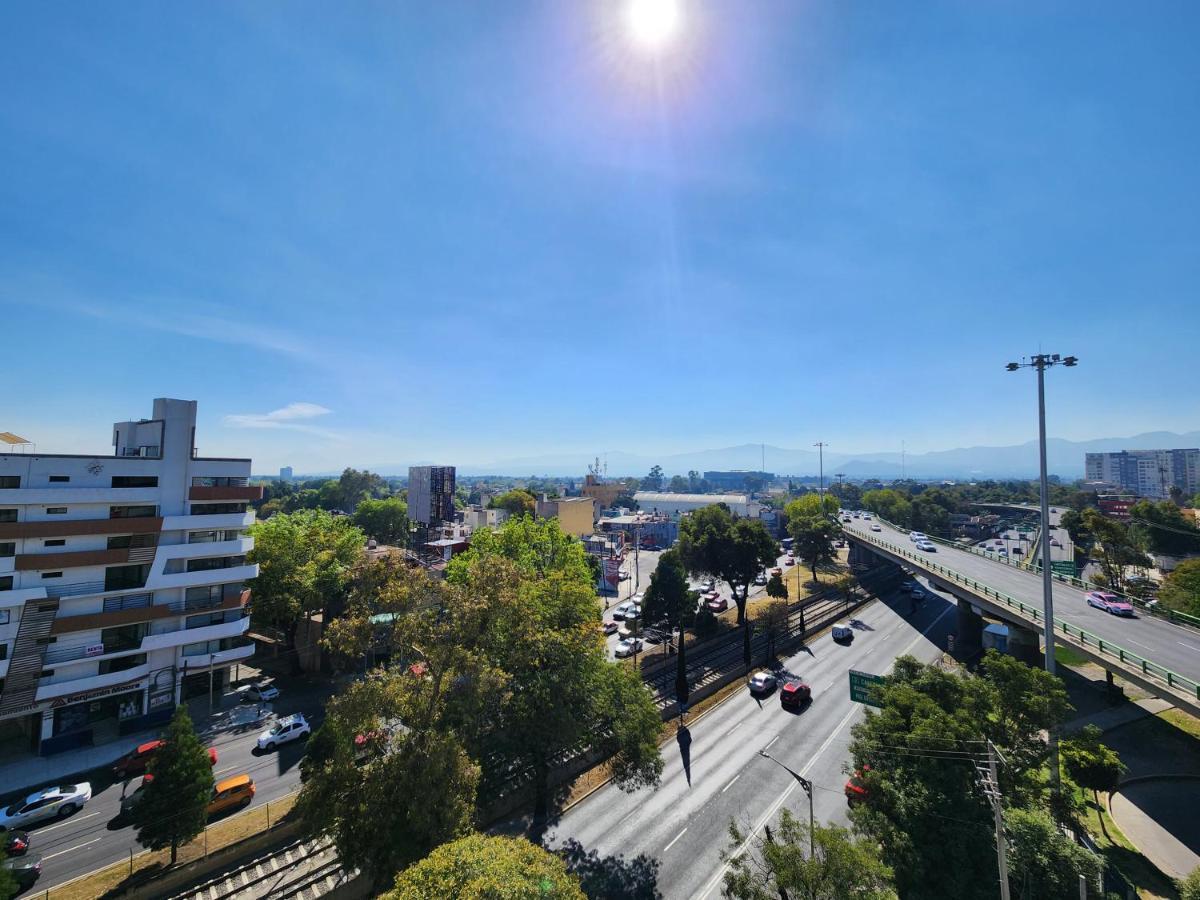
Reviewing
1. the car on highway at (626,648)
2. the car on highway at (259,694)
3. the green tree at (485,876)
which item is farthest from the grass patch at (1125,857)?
the car on highway at (259,694)

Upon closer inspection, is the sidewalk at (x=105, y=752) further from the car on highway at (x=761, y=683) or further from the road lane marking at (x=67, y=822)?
the car on highway at (x=761, y=683)

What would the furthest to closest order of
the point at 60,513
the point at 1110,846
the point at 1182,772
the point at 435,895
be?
the point at 60,513
the point at 1182,772
the point at 1110,846
the point at 435,895

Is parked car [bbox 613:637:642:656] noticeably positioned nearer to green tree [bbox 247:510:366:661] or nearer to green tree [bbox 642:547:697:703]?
green tree [bbox 642:547:697:703]

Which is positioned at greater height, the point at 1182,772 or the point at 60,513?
the point at 60,513

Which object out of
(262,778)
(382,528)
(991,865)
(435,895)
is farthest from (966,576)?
(382,528)

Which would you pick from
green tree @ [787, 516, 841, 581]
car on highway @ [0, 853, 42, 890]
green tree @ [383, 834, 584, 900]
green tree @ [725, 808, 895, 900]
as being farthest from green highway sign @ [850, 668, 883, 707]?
green tree @ [787, 516, 841, 581]

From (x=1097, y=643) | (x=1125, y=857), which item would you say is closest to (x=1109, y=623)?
(x=1097, y=643)

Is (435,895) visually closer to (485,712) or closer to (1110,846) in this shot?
(485,712)
